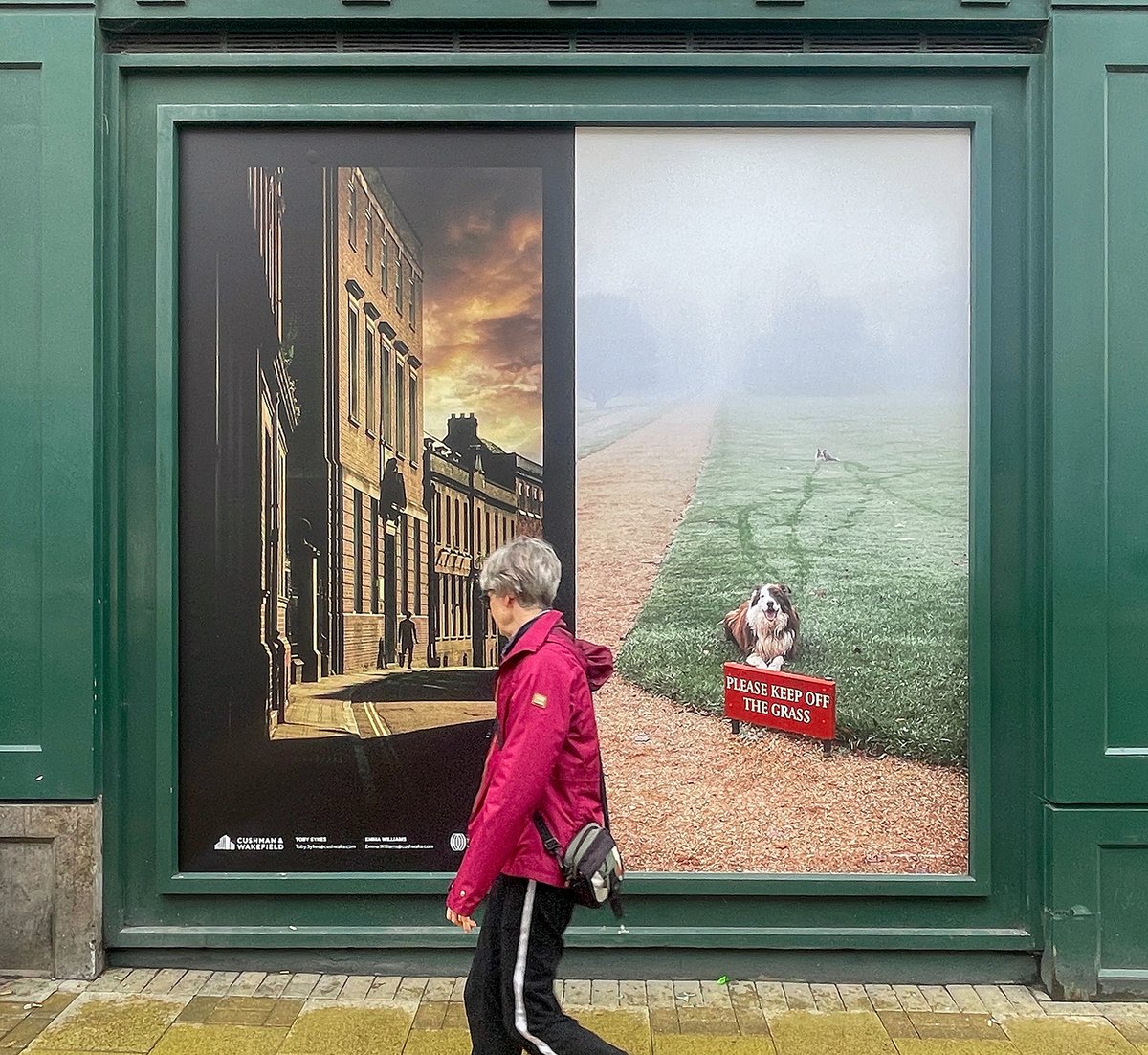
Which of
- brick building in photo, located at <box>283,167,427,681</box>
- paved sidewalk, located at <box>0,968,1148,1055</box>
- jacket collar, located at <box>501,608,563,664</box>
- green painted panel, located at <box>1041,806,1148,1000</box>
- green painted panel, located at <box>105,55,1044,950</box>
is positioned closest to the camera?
jacket collar, located at <box>501,608,563,664</box>

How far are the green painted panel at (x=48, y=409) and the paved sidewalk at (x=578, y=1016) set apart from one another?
0.93 m

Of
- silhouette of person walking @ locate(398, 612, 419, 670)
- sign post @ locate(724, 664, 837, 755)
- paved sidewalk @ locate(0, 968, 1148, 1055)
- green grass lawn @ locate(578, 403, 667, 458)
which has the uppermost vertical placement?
green grass lawn @ locate(578, 403, 667, 458)

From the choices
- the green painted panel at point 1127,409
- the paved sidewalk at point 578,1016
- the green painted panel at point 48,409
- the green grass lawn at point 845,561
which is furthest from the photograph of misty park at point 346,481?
the green painted panel at point 1127,409

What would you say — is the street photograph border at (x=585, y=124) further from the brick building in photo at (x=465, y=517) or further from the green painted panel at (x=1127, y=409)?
the brick building in photo at (x=465, y=517)

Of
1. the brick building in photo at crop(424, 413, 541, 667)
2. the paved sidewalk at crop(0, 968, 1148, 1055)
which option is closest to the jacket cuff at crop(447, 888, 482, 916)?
the paved sidewalk at crop(0, 968, 1148, 1055)

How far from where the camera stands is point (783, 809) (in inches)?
183

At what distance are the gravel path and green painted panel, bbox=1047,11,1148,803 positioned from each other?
25.4 inches

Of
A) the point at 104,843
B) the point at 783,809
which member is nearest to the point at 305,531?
the point at 104,843

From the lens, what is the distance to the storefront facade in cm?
446

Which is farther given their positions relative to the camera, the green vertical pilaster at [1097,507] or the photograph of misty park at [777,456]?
the photograph of misty park at [777,456]

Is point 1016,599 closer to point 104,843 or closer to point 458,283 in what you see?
point 458,283

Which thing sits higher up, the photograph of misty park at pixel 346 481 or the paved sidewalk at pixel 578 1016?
the photograph of misty park at pixel 346 481

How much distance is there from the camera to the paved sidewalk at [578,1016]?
3963 mm

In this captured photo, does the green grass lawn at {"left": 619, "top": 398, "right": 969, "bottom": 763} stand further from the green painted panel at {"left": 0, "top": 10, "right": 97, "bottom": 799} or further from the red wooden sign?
the green painted panel at {"left": 0, "top": 10, "right": 97, "bottom": 799}
